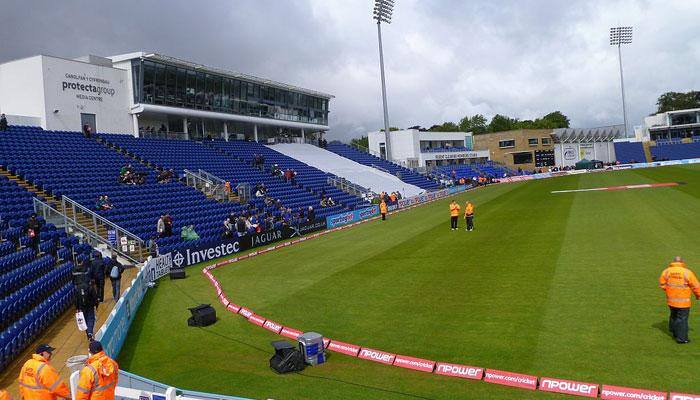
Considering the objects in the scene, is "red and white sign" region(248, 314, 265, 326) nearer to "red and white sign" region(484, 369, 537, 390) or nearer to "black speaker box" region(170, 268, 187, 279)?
"red and white sign" region(484, 369, 537, 390)

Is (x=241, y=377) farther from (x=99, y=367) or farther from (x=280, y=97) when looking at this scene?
(x=280, y=97)

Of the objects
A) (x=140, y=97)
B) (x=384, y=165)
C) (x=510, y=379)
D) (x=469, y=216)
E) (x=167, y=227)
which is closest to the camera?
(x=510, y=379)

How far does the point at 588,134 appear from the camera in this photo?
98.2 m

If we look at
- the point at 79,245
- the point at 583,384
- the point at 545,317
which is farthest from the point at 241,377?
the point at 79,245

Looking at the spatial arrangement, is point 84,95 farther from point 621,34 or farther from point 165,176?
point 621,34

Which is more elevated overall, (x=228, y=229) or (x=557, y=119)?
(x=557, y=119)

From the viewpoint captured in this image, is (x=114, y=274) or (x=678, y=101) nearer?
(x=114, y=274)

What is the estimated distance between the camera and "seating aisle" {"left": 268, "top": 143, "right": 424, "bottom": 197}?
52.5 metres

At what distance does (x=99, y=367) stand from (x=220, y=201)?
26807 millimetres

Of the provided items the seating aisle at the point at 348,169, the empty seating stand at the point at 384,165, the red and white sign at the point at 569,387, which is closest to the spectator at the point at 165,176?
the seating aisle at the point at 348,169

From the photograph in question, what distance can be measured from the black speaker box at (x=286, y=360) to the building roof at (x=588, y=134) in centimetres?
9633

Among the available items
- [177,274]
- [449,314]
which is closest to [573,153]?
[177,274]

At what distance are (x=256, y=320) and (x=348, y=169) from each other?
43072 mm

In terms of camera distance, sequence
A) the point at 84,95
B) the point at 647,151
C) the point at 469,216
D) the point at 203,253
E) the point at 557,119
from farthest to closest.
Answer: the point at 557,119 → the point at 647,151 → the point at 84,95 → the point at 469,216 → the point at 203,253
